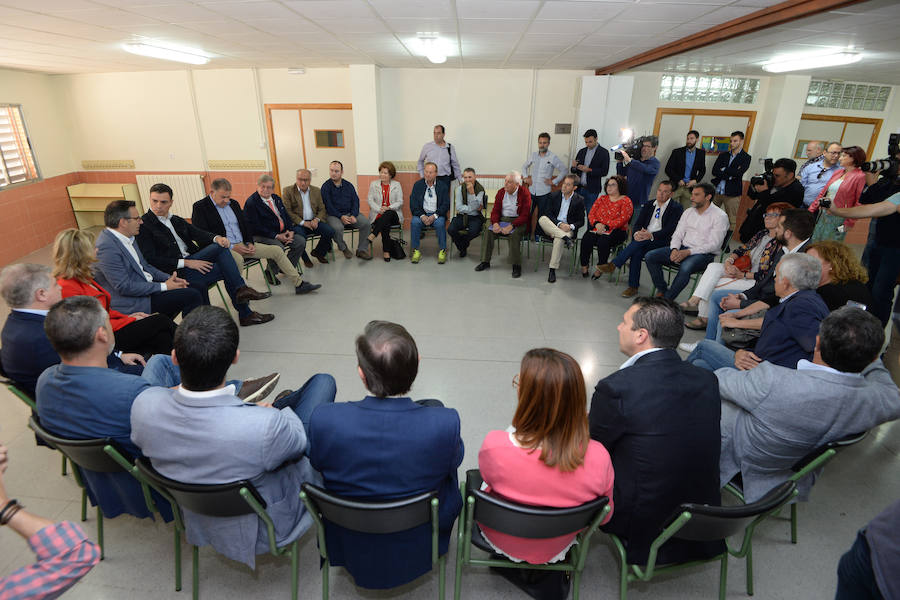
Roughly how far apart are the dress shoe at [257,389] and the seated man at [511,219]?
11.8 ft

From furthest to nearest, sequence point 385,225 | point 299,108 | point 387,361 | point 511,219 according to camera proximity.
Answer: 1. point 299,108
2. point 385,225
3. point 511,219
4. point 387,361

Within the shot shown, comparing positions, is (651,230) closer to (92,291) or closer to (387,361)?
(387,361)

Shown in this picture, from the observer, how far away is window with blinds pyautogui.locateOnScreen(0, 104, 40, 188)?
6243 millimetres

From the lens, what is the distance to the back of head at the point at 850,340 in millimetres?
1625

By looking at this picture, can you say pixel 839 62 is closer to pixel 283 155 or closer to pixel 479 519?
pixel 479 519

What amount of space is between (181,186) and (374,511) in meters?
8.31

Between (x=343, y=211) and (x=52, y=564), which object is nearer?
(x=52, y=564)

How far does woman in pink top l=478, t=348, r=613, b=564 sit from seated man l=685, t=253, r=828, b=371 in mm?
1268

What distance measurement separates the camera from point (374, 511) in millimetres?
1333

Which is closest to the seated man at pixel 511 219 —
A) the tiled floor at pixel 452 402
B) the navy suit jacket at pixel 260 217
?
the tiled floor at pixel 452 402

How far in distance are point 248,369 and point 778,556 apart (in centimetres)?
337

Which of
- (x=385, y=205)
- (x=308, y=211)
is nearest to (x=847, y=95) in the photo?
(x=385, y=205)

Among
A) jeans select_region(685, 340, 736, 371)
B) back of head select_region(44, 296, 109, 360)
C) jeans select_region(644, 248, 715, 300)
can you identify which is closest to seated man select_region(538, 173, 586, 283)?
jeans select_region(644, 248, 715, 300)

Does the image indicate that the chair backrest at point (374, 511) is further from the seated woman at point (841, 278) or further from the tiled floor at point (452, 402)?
the seated woman at point (841, 278)
